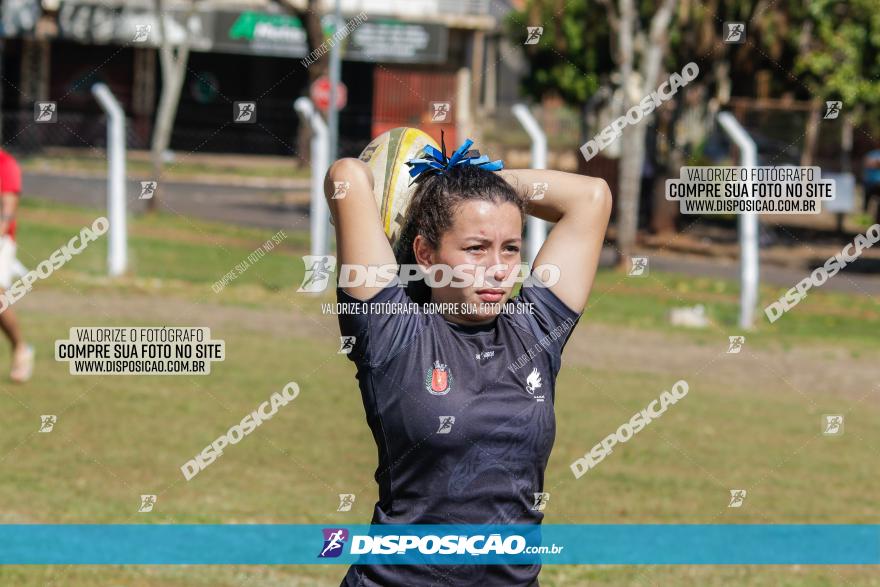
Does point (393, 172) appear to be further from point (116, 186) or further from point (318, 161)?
point (116, 186)

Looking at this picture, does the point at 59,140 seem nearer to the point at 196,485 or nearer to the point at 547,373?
the point at 196,485

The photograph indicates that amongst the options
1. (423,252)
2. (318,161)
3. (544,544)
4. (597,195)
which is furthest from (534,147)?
(423,252)

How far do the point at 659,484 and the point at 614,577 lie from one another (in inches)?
88.3

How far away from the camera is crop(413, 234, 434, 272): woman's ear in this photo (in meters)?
3.73

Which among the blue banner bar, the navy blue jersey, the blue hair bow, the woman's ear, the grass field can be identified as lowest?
the grass field

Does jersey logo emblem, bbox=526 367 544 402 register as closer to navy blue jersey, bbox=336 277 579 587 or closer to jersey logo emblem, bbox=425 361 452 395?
navy blue jersey, bbox=336 277 579 587

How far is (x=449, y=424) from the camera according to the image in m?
3.53

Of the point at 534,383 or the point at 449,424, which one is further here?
the point at 534,383

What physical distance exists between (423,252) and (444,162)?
28 centimetres

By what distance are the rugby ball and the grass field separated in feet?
10.7

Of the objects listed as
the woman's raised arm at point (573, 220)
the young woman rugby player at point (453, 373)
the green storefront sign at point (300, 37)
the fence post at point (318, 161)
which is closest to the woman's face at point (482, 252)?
the young woman rugby player at point (453, 373)

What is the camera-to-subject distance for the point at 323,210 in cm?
1836

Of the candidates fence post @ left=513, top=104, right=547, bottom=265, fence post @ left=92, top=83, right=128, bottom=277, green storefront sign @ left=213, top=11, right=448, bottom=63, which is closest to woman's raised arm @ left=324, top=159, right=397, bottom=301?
fence post @ left=513, top=104, right=547, bottom=265

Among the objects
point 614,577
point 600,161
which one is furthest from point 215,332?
point 600,161
